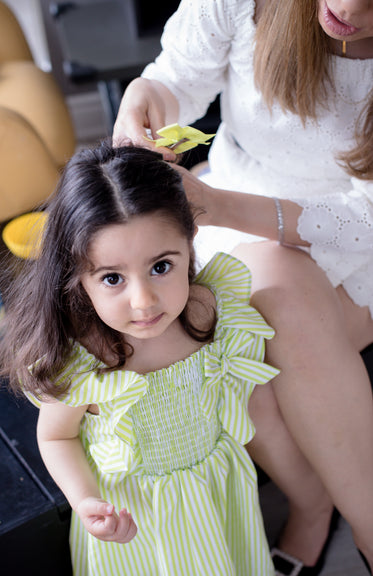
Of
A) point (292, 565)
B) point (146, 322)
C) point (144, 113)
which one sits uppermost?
point (144, 113)

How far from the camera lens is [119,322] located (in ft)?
2.22

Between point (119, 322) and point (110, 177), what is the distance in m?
0.16

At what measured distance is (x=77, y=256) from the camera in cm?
66

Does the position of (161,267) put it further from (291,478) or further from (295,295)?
(291,478)

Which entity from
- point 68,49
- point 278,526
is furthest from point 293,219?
point 68,49

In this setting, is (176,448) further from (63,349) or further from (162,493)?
(63,349)

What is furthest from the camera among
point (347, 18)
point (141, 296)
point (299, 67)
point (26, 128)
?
point (26, 128)

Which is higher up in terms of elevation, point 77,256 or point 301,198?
point 77,256

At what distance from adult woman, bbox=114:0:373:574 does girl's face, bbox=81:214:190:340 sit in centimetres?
13

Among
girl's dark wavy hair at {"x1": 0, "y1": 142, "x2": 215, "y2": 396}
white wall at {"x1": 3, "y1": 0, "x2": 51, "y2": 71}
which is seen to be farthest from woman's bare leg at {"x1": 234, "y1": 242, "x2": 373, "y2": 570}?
white wall at {"x1": 3, "y1": 0, "x2": 51, "y2": 71}

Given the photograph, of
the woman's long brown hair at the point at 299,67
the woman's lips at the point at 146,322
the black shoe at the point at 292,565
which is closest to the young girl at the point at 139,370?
the woman's lips at the point at 146,322

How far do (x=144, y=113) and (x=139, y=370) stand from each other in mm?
369

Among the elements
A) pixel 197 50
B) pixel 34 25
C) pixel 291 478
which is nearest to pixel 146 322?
pixel 291 478

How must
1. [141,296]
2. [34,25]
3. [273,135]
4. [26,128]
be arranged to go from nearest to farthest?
[141,296] → [273,135] → [26,128] → [34,25]
